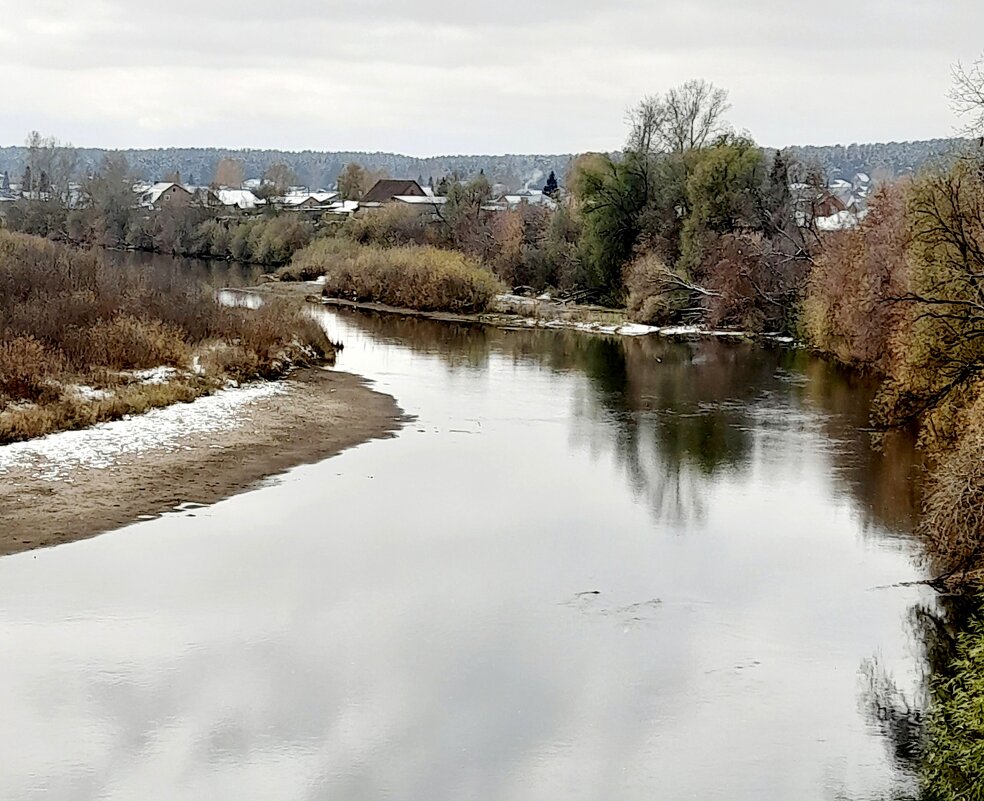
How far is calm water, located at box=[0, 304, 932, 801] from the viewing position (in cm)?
1045

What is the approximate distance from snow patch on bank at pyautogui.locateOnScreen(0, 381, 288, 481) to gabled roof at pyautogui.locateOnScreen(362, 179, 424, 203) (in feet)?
238

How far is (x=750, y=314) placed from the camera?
45.8 metres

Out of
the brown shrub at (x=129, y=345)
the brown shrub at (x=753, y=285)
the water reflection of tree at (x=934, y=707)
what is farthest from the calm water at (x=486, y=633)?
the brown shrub at (x=753, y=285)

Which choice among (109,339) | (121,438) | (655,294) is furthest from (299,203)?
(121,438)

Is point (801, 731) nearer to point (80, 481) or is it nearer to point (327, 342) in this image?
point (80, 481)

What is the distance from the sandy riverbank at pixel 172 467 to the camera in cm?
1688

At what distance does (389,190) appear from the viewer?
3871 inches

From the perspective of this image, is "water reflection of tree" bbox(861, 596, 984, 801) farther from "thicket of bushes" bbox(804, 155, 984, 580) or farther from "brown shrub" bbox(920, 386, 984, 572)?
"thicket of bushes" bbox(804, 155, 984, 580)

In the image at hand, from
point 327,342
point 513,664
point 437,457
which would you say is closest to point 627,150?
point 327,342

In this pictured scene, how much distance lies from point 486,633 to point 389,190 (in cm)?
8749

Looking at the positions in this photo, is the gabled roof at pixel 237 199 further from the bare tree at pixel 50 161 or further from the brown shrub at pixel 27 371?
the brown shrub at pixel 27 371

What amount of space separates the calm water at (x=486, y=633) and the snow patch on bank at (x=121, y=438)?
2867mm

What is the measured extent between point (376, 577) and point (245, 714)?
418 centimetres

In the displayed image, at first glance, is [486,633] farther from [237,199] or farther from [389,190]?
[237,199]
